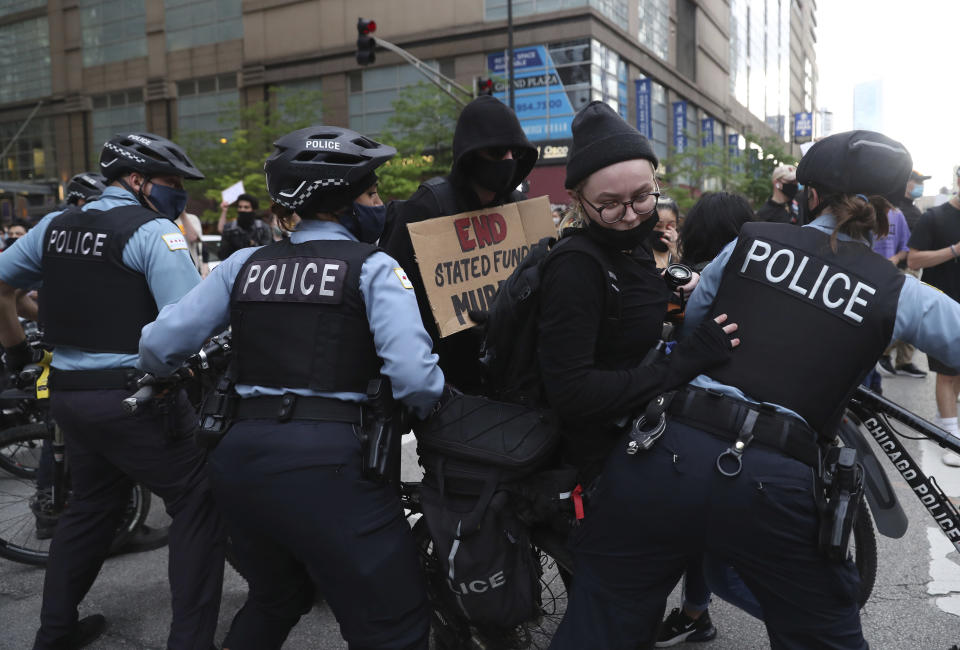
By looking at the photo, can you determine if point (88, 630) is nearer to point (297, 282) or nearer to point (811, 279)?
point (297, 282)

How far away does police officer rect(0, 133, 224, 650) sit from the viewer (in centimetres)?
296

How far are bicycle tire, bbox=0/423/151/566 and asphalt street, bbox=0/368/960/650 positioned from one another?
0.38 feet

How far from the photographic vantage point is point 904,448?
273 cm

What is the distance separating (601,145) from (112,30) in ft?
161

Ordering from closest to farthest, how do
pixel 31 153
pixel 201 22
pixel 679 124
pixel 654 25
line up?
pixel 654 25, pixel 679 124, pixel 201 22, pixel 31 153

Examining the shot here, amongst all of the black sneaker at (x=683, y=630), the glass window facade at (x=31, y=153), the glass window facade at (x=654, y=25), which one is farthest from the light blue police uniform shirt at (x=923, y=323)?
the glass window facade at (x=31, y=153)

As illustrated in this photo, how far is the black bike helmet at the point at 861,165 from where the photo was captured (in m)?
2.00

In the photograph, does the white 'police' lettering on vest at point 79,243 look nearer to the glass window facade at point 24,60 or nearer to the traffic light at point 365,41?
the traffic light at point 365,41

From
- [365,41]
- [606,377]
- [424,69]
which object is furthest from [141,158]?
[424,69]

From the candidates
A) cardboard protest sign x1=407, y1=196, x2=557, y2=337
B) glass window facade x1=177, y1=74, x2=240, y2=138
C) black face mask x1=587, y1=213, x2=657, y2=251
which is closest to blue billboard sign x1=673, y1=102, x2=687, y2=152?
glass window facade x1=177, y1=74, x2=240, y2=138

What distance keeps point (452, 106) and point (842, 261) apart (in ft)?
88.1

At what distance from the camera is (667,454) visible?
6.52 feet

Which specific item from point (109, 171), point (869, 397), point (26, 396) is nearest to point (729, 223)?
point (869, 397)

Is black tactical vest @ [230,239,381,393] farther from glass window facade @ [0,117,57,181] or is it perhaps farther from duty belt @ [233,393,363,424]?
glass window facade @ [0,117,57,181]
